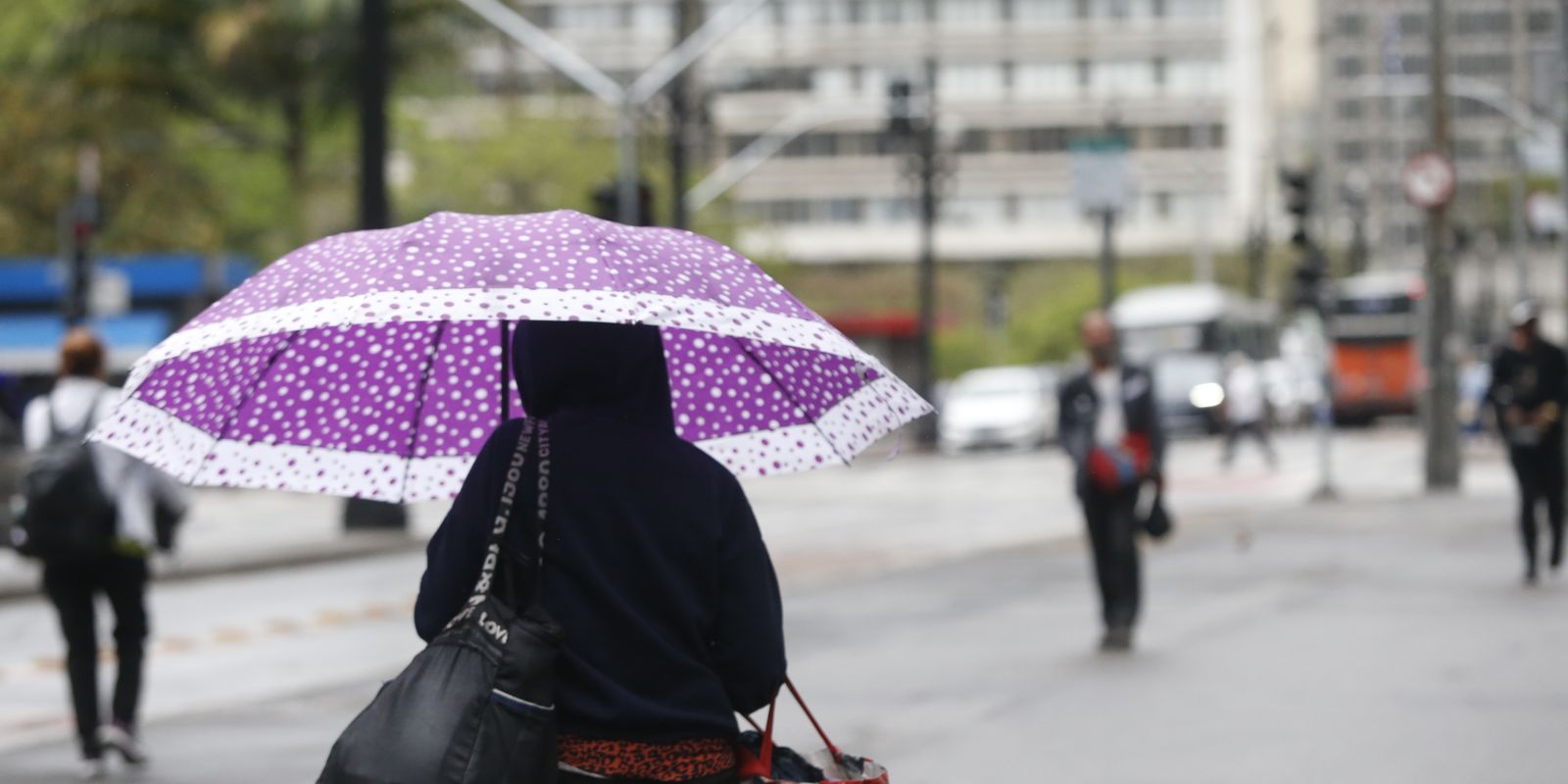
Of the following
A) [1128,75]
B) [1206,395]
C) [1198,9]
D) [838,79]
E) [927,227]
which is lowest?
[1206,395]

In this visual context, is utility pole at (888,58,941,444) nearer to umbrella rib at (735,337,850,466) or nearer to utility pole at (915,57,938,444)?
utility pole at (915,57,938,444)

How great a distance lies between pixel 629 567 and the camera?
3854mm

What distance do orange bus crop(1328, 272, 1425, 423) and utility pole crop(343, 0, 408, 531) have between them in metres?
36.5

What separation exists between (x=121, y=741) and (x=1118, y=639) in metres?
5.71

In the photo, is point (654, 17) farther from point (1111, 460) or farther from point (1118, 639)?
point (1118, 639)

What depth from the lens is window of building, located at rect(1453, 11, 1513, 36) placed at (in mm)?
47969

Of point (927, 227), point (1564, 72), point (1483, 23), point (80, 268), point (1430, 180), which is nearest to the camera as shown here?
point (1564, 72)

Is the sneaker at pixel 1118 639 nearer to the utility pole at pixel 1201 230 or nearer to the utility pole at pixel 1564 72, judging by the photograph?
the utility pole at pixel 1564 72

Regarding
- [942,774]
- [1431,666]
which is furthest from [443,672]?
[1431,666]

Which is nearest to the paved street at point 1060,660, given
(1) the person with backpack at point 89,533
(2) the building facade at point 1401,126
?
(1) the person with backpack at point 89,533

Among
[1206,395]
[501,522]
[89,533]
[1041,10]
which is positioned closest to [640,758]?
[501,522]

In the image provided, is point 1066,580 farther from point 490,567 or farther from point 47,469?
point 490,567

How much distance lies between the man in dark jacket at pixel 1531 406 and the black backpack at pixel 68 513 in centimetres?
967

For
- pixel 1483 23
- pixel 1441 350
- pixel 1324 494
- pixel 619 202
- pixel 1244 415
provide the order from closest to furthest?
pixel 619 202, pixel 1324 494, pixel 1441 350, pixel 1244 415, pixel 1483 23
